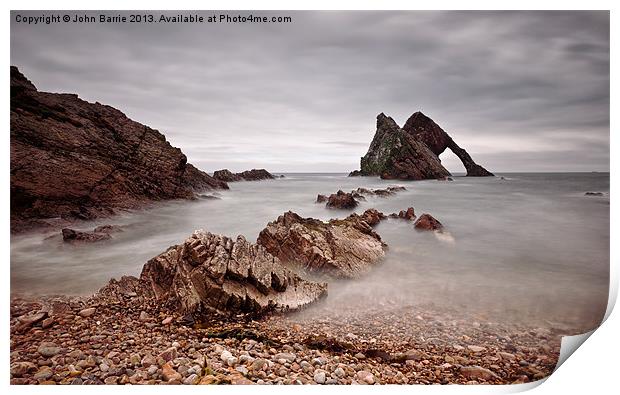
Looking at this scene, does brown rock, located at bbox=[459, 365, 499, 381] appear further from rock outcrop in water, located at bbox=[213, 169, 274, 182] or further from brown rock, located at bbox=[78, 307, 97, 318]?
brown rock, located at bbox=[78, 307, 97, 318]

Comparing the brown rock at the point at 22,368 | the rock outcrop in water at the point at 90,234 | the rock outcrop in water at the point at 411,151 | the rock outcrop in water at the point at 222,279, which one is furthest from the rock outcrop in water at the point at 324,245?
the brown rock at the point at 22,368

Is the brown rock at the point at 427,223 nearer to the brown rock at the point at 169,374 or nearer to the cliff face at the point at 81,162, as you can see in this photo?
the cliff face at the point at 81,162

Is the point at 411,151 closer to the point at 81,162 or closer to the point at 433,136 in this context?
the point at 433,136

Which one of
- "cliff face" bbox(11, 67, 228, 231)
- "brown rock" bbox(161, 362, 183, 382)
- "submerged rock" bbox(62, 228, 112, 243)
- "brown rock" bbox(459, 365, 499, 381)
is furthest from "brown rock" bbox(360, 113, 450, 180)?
"submerged rock" bbox(62, 228, 112, 243)

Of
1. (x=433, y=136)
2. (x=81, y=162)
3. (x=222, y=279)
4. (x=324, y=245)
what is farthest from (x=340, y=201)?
(x=81, y=162)

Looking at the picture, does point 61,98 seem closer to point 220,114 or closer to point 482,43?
point 220,114

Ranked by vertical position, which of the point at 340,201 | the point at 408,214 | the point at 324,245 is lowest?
the point at 324,245
